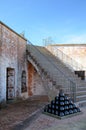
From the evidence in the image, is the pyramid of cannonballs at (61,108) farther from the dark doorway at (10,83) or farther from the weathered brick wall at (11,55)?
the dark doorway at (10,83)

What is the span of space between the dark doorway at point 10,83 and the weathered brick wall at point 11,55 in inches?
13.2

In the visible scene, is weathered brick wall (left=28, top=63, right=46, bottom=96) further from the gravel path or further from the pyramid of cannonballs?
the gravel path

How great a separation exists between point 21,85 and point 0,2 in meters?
5.61

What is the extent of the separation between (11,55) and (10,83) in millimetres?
1729

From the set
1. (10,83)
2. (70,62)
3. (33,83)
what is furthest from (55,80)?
(70,62)

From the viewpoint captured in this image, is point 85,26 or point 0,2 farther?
point 85,26

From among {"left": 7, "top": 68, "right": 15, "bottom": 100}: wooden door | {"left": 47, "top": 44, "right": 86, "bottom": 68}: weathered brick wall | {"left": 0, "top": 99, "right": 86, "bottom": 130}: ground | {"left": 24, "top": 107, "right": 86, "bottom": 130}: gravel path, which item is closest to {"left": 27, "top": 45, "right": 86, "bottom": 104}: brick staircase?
{"left": 7, "top": 68, "right": 15, "bottom": 100}: wooden door

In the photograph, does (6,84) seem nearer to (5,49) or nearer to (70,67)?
(5,49)

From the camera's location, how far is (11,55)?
10.8 metres

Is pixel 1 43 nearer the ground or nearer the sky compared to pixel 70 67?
nearer the sky

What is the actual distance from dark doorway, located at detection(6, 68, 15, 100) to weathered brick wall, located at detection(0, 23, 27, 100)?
334 mm

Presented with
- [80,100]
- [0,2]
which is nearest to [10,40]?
[0,2]

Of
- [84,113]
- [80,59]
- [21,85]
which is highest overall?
[80,59]

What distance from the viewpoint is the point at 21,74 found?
12.4 metres
